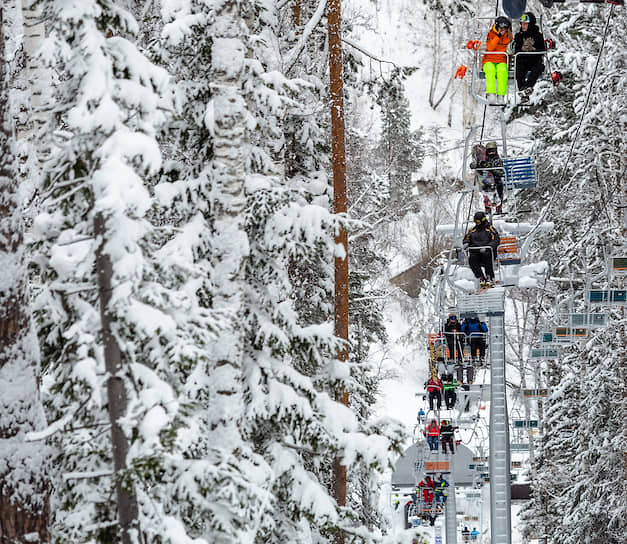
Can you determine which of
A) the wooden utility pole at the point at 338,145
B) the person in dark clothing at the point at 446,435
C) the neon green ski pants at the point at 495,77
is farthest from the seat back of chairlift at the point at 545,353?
the neon green ski pants at the point at 495,77

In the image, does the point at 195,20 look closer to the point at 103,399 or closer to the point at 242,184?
the point at 242,184

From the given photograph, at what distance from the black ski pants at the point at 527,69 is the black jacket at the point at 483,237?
225 cm

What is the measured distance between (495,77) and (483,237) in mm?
2603

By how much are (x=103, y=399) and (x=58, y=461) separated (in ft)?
3.01

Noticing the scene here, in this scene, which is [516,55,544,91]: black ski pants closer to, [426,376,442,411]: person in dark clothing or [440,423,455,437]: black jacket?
[426,376,442,411]: person in dark clothing

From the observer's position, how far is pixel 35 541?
6.27 meters

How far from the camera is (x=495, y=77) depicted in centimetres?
1225

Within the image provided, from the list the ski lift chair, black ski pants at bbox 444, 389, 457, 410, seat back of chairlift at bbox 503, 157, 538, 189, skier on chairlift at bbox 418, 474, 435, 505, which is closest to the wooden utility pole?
the ski lift chair

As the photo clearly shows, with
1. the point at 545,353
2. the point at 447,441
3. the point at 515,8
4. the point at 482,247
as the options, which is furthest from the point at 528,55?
the point at 545,353

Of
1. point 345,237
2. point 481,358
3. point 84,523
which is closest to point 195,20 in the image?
point 84,523

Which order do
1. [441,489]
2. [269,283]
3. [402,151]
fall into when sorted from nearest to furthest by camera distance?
1. [269,283]
2. [441,489]
3. [402,151]

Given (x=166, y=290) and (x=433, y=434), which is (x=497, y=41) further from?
(x=433, y=434)

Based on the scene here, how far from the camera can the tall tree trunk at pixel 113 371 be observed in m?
5.82

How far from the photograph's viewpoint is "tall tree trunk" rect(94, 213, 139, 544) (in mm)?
5824
